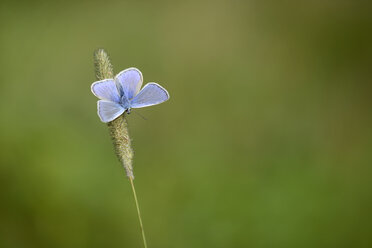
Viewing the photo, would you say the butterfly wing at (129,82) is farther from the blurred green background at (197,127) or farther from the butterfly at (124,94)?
the blurred green background at (197,127)

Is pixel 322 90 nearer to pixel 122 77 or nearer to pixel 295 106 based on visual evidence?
pixel 295 106

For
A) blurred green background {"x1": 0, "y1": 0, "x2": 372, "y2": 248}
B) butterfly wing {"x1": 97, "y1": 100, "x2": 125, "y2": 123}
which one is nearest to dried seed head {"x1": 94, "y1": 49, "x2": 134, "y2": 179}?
butterfly wing {"x1": 97, "y1": 100, "x2": 125, "y2": 123}

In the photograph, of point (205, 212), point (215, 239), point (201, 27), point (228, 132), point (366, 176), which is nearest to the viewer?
point (215, 239)

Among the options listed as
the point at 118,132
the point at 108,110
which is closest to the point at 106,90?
the point at 108,110

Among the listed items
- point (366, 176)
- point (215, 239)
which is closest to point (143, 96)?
point (215, 239)

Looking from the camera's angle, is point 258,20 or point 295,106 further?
point 258,20

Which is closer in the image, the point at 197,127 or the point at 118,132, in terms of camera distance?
the point at 118,132

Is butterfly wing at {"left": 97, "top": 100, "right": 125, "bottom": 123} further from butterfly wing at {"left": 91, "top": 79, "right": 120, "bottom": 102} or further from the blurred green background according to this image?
the blurred green background

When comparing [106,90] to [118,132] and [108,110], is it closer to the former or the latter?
[108,110]
